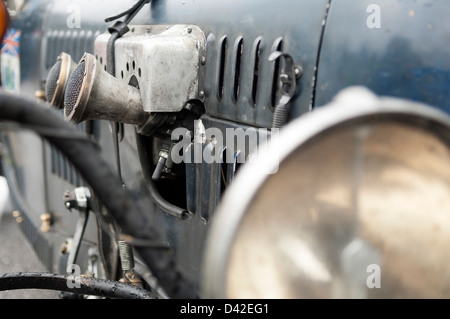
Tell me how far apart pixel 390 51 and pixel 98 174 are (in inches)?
26.1

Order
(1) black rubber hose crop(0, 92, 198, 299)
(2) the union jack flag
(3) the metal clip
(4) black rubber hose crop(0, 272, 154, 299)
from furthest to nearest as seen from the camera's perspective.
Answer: (2) the union jack flag, (4) black rubber hose crop(0, 272, 154, 299), (3) the metal clip, (1) black rubber hose crop(0, 92, 198, 299)

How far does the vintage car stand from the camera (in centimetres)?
78

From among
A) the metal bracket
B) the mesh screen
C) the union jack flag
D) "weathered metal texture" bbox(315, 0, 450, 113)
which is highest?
"weathered metal texture" bbox(315, 0, 450, 113)

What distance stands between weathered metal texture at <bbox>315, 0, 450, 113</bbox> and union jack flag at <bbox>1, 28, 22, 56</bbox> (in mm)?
2487

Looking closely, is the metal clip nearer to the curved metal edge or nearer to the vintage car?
the vintage car

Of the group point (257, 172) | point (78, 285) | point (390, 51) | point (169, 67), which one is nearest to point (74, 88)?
point (169, 67)

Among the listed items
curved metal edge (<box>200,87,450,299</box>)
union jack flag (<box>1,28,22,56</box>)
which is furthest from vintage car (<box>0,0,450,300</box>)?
union jack flag (<box>1,28,22,56</box>)

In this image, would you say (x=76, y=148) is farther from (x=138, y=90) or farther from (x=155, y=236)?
(x=138, y=90)

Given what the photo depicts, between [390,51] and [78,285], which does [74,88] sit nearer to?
[78,285]

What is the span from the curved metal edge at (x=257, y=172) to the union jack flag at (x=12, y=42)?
2.88 m

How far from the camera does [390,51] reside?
3.78 ft

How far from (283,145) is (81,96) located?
93 cm

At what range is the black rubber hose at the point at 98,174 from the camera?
2.65 feet
